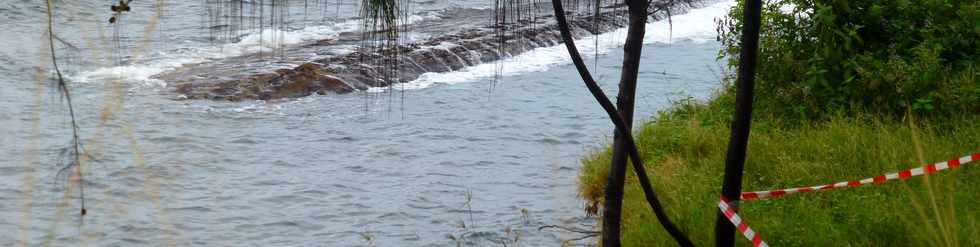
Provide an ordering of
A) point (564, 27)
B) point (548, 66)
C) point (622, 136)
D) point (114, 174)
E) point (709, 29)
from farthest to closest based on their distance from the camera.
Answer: point (709, 29)
point (548, 66)
point (114, 174)
point (622, 136)
point (564, 27)

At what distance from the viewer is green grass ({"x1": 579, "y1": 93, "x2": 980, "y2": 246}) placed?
5.66 meters

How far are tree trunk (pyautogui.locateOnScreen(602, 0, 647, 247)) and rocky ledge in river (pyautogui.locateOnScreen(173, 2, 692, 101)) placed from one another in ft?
23.0

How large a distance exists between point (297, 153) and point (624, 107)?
6.79 meters

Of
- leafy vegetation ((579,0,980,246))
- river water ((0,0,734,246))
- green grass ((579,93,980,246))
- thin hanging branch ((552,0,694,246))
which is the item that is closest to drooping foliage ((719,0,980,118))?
leafy vegetation ((579,0,980,246))

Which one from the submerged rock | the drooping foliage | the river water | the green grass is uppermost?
the drooping foliage

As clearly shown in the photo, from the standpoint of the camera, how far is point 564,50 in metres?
17.6

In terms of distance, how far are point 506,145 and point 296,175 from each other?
2.25 meters

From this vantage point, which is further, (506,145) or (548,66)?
(548,66)

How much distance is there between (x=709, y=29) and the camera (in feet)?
66.8

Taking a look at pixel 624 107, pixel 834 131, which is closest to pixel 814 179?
pixel 834 131

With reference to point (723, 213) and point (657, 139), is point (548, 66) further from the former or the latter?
point (723, 213)

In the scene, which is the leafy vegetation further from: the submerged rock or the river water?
the submerged rock

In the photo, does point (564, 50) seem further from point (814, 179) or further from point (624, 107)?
point (624, 107)

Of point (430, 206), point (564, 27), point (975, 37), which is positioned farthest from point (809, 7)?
point (564, 27)
